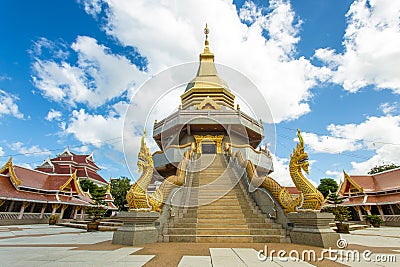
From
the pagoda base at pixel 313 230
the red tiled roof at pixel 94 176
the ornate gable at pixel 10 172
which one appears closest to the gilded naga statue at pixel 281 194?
the pagoda base at pixel 313 230

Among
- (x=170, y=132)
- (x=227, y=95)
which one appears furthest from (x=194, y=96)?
(x=170, y=132)

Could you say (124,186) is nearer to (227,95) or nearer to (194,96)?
(194,96)

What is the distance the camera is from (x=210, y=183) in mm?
12695

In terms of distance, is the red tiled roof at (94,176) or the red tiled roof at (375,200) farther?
the red tiled roof at (94,176)

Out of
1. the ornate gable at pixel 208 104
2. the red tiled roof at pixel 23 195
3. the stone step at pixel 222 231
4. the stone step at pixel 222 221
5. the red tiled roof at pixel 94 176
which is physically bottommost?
the stone step at pixel 222 231

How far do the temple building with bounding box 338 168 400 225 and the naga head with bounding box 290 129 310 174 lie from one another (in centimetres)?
1753

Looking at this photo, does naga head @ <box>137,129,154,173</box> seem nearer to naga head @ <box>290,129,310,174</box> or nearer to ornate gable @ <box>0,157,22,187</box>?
naga head @ <box>290,129,310,174</box>

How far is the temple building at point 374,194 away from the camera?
20.6m

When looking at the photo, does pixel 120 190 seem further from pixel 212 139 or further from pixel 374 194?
pixel 374 194

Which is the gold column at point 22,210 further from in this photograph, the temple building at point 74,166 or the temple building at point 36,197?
the temple building at point 74,166

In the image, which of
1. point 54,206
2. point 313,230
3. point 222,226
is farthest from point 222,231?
point 54,206

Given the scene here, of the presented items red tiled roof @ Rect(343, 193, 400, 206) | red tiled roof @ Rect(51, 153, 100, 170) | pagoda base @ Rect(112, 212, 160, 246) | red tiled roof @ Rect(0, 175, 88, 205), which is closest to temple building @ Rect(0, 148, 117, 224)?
red tiled roof @ Rect(0, 175, 88, 205)

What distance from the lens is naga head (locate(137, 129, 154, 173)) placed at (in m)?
8.55

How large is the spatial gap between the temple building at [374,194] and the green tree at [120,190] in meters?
27.7
